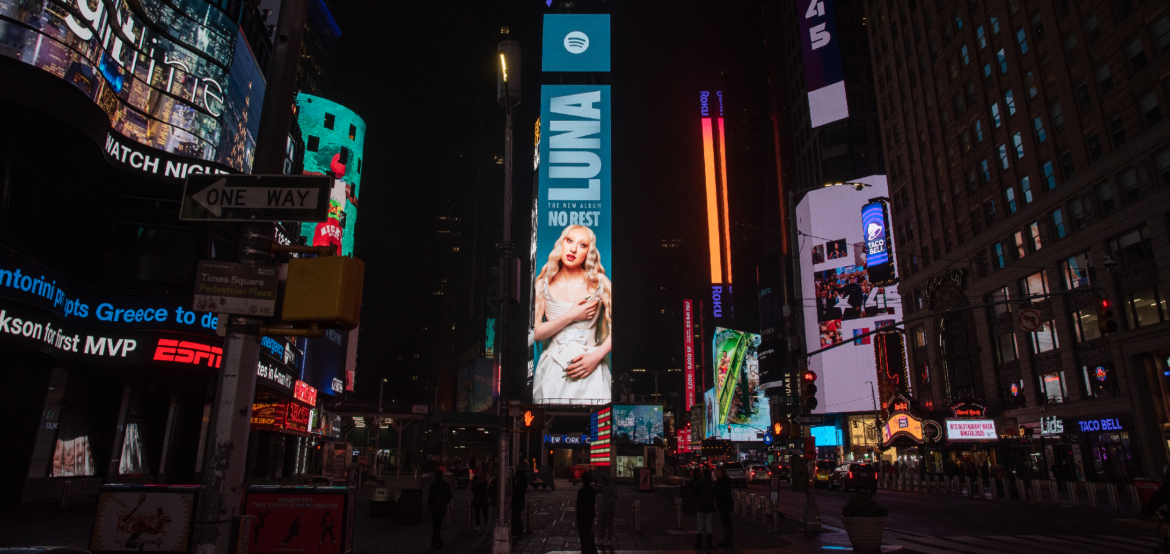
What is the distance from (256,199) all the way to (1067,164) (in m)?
51.2

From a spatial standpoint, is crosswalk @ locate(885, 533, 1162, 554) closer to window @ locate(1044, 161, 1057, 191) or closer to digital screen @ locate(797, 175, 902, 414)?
window @ locate(1044, 161, 1057, 191)

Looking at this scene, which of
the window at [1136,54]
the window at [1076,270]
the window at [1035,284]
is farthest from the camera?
the window at [1035,284]

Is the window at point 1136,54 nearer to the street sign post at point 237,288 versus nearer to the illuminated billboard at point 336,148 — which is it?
the street sign post at point 237,288

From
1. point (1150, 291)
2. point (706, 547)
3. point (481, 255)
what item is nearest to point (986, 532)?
point (706, 547)

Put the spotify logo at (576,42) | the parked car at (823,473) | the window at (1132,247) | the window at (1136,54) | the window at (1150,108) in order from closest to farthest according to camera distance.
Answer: the window at (1150,108)
the window at (1132,247)
the window at (1136,54)
the parked car at (823,473)
the spotify logo at (576,42)

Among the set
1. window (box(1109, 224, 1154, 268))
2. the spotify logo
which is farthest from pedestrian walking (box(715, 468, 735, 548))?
the spotify logo

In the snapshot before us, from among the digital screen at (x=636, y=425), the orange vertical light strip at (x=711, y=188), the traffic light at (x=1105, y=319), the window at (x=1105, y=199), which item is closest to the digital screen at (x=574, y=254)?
the digital screen at (x=636, y=425)

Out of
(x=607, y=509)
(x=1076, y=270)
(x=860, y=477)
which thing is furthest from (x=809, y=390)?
(x=1076, y=270)

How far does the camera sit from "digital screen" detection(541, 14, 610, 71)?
8519 cm

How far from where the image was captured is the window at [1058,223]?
4300 cm

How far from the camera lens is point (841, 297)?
91.1m

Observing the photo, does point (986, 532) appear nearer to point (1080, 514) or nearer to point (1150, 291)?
point (1080, 514)

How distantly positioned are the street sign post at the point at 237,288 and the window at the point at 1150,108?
45.2 metres

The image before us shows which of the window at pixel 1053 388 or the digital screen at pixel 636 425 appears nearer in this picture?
the window at pixel 1053 388
